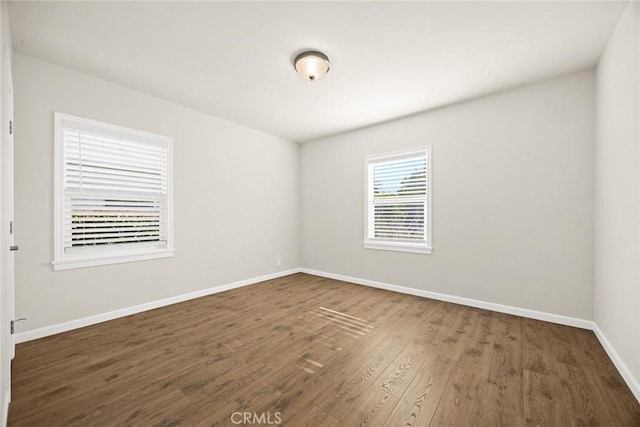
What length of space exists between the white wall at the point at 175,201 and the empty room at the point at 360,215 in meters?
0.03

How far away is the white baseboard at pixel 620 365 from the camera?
1753 mm

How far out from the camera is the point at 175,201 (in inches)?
142

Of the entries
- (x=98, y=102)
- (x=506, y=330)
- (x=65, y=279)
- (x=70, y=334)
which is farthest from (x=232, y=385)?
(x=98, y=102)

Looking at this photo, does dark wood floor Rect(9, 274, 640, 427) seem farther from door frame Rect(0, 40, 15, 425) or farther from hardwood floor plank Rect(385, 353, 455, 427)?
door frame Rect(0, 40, 15, 425)

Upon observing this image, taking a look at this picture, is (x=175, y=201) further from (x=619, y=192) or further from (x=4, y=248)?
(x=619, y=192)

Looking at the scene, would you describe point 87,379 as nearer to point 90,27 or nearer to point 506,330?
point 90,27

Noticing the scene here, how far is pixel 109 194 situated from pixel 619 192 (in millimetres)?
4886

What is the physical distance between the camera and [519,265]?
311cm

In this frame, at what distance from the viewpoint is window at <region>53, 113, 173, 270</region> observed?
2.78 m

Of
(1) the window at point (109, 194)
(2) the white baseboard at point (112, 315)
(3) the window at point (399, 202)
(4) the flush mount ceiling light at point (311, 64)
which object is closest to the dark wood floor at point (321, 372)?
(2) the white baseboard at point (112, 315)

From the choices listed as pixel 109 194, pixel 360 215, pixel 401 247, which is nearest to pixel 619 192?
pixel 401 247

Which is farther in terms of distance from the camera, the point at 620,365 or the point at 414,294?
the point at 414,294

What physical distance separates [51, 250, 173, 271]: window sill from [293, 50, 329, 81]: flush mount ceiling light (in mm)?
2801

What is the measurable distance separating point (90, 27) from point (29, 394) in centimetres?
275
